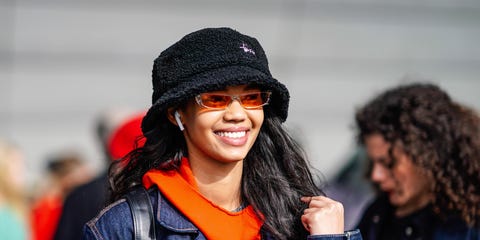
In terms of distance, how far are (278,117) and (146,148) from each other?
42 cm

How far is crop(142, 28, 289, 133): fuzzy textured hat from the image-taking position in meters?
2.80

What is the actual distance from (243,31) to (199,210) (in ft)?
30.0

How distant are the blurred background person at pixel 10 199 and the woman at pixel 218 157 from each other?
2.71 m

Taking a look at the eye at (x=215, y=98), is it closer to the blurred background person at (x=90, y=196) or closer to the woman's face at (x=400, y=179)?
the woman's face at (x=400, y=179)

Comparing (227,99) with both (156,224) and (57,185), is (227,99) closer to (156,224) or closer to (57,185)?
(156,224)

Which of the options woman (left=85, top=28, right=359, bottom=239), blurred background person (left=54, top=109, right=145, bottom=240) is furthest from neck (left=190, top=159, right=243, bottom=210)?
blurred background person (left=54, top=109, right=145, bottom=240)

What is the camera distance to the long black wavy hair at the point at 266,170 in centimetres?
304

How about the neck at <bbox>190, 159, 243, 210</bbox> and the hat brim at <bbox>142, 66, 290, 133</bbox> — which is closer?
the hat brim at <bbox>142, 66, 290, 133</bbox>

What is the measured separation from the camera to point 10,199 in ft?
19.4

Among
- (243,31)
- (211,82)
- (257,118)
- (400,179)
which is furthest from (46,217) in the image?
(243,31)

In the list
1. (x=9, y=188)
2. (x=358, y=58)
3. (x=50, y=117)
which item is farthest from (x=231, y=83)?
(x=358, y=58)

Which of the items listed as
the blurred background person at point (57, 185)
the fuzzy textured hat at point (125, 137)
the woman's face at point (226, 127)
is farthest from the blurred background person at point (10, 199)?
the woman's face at point (226, 127)

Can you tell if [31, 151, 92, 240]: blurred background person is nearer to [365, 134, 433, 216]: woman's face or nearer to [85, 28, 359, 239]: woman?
[365, 134, 433, 216]: woman's face

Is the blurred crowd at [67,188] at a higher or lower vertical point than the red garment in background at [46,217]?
higher
